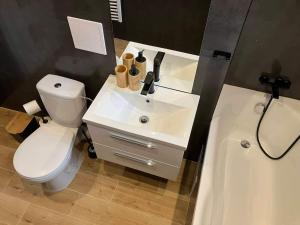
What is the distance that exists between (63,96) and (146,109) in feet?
1.71

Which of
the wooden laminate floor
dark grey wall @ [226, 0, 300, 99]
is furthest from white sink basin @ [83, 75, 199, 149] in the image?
the wooden laminate floor

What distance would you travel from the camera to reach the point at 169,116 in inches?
60.2

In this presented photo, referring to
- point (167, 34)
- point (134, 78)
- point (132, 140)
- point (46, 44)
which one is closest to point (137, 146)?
point (132, 140)

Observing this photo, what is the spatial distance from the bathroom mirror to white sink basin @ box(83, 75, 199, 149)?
0.28 feet

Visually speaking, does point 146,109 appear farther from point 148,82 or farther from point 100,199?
point 100,199

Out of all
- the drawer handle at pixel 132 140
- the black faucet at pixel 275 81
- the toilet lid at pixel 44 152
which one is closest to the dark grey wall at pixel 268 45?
the black faucet at pixel 275 81

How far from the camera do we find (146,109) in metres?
1.58

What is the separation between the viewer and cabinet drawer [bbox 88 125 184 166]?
1.36 meters

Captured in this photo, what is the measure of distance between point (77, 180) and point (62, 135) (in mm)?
407

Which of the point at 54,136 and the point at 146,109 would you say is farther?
the point at 54,136

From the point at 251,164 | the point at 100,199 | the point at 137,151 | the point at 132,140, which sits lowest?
the point at 100,199

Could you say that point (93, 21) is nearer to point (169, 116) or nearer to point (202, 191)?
point (169, 116)

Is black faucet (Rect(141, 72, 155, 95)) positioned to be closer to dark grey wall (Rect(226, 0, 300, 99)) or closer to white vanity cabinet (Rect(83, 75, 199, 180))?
white vanity cabinet (Rect(83, 75, 199, 180))

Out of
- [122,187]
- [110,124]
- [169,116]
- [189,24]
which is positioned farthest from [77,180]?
[189,24]
